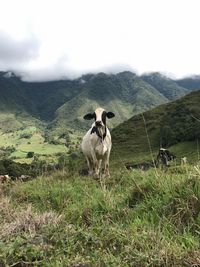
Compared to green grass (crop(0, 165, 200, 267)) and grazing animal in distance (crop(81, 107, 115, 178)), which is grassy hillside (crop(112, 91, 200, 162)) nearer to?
grazing animal in distance (crop(81, 107, 115, 178))

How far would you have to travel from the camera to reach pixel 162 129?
15412cm

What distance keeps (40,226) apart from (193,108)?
14827cm

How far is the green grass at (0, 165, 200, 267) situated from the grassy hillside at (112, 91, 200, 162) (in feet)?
395

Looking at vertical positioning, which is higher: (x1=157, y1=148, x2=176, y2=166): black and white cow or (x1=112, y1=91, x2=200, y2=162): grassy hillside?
(x1=157, y1=148, x2=176, y2=166): black and white cow

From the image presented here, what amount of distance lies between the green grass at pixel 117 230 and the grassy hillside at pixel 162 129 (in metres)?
120

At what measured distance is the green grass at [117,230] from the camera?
5637 millimetres

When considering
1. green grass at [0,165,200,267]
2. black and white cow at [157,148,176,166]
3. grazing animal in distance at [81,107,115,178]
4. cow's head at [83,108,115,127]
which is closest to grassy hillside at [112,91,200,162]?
black and white cow at [157,148,176,166]

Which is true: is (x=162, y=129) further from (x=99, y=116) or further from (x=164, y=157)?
(x=99, y=116)

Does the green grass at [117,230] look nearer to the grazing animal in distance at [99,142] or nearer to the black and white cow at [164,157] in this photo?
the black and white cow at [164,157]

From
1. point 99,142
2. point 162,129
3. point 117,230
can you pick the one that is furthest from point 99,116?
point 162,129

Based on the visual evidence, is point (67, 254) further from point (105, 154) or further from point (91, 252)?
point (105, 154)

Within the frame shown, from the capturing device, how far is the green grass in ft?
18.5

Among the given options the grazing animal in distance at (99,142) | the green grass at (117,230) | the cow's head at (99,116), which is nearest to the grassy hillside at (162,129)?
the cow's head at (99,116)

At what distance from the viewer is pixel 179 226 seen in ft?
21.8
